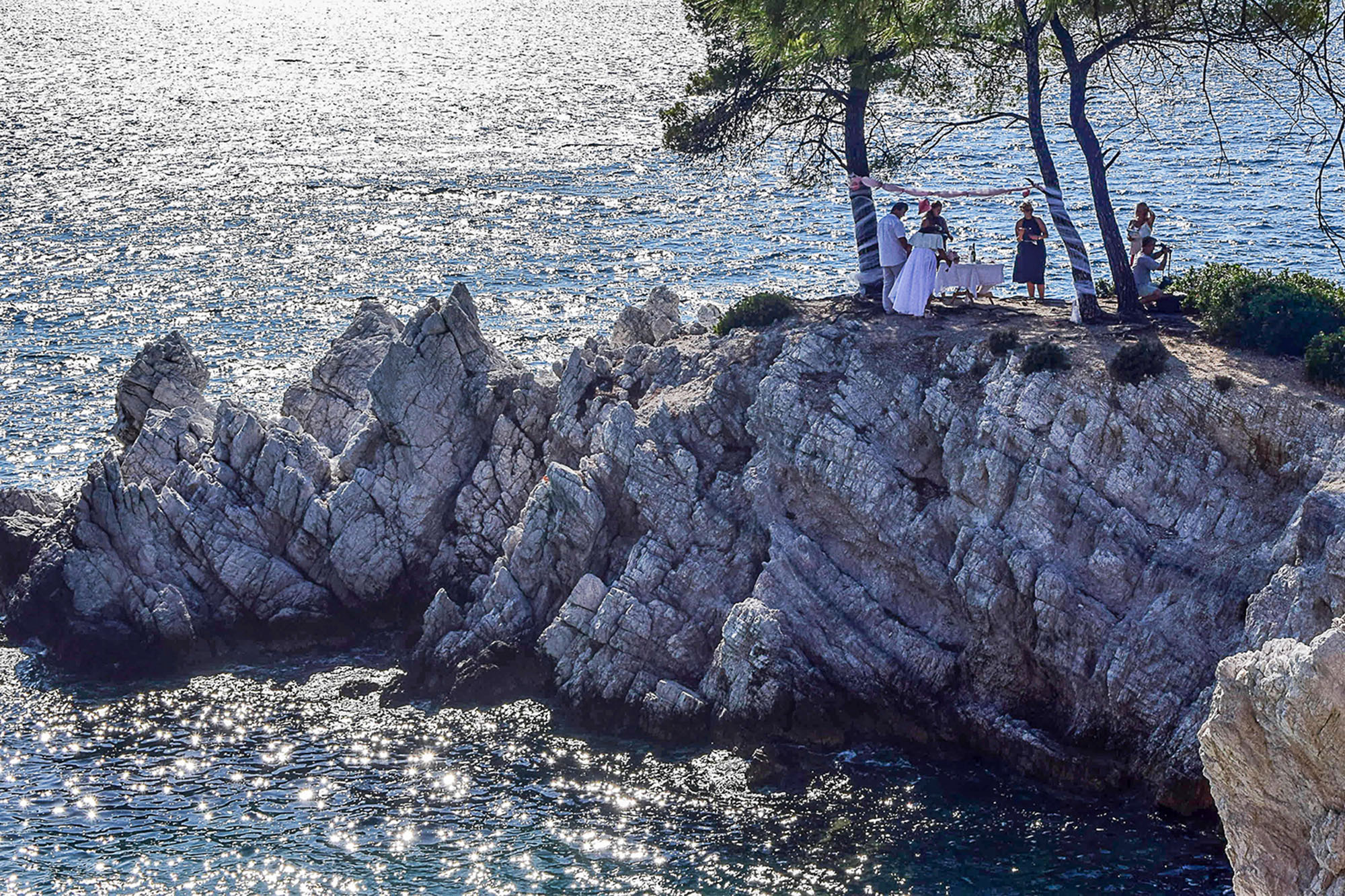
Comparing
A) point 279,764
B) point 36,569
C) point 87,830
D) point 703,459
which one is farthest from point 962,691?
point 36,569

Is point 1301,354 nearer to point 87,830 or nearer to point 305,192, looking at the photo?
point 87,830

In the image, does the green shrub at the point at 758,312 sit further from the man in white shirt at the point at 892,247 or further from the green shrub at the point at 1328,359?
the green shrub at the point at 1328,359

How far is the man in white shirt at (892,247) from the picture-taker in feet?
139

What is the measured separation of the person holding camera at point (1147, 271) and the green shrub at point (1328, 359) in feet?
19.7

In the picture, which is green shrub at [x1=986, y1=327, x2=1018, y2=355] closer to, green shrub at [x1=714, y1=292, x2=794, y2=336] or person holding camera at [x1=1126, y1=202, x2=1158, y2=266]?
person holding camera at [x1=1126, y1=202, x2=1158, y2=266]

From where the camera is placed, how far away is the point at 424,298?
67.2 metres

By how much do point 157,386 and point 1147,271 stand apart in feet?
98.5

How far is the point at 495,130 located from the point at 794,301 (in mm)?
66476

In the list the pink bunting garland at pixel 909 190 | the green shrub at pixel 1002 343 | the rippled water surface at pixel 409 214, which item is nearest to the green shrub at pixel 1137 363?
the green shrub at pixel 1002 343

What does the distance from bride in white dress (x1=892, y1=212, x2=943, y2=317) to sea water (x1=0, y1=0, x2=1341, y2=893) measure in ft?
22.2

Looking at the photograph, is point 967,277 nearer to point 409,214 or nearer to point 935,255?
point 935,255

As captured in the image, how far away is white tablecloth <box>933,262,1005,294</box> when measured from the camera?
42906 mm

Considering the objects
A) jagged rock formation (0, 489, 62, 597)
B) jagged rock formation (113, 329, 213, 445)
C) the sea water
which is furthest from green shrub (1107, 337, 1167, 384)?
jagged rock formation (0, 489, 62, 597)

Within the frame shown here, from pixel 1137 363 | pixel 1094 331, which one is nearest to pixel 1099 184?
pixel 1094 331
